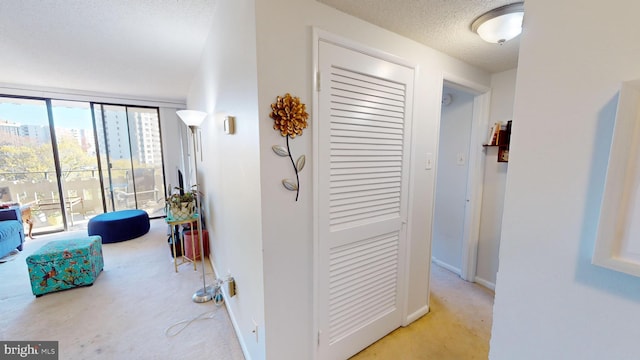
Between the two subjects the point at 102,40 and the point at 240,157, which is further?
the point at 102,40

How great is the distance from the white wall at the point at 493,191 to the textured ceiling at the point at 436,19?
49cm

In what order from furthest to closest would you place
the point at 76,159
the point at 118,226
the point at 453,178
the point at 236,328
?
1. the point at 76,159
2. the point at 118,226
3. the point at 453,178
4. the point at 236,328

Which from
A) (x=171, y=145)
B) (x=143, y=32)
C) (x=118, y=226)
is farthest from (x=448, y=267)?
(x=171, y=145)

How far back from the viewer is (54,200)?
165 inches

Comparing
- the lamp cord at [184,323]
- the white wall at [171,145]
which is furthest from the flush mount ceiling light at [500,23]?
the white wall at [171,145]

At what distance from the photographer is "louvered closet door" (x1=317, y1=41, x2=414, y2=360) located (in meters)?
1.37

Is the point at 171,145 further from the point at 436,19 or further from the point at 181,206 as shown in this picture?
the point at 436,19

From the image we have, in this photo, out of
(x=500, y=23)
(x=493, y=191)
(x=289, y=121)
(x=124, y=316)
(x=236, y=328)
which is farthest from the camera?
(x=493, y=191)

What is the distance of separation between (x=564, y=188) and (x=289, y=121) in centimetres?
99

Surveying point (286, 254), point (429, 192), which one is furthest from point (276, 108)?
point (429, 192)

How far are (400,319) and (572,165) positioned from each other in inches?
72.3

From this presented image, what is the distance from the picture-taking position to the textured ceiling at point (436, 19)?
1286 mm

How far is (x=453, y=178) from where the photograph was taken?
276cm

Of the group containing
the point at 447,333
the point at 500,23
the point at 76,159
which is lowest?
the point at 447,333
